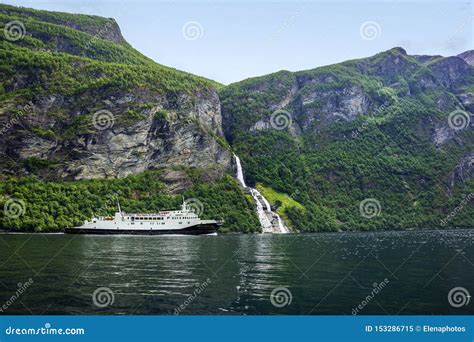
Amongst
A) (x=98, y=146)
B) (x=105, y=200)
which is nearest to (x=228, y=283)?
(x=105, y=200)

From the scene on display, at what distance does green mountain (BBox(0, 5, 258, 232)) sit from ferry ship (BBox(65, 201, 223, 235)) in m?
11.9

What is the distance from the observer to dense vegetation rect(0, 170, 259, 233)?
12381cm

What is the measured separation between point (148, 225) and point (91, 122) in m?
58.2

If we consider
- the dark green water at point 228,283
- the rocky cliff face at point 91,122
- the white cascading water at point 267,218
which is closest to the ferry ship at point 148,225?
the rocky cliff face at point 91,122

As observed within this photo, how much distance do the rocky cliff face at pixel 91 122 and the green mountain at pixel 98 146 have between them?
35 centimetres

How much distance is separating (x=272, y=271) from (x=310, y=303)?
1382 centimetres

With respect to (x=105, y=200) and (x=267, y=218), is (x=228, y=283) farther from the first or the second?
(x=267, y=218)

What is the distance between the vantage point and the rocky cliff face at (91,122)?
14900cm

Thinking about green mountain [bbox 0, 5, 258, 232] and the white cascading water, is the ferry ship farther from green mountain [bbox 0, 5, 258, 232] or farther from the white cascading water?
the white cascading water

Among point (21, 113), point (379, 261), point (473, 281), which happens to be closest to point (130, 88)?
point (21, 113)

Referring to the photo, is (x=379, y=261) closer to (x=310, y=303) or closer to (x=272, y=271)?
(x=272, y=271)

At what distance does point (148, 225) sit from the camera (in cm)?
11975

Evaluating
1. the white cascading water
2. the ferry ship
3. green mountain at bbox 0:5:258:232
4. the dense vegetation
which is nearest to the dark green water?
the ferry ship

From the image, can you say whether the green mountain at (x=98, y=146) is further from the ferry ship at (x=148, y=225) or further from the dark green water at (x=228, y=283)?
the dark green water at (x=228, y=283)
